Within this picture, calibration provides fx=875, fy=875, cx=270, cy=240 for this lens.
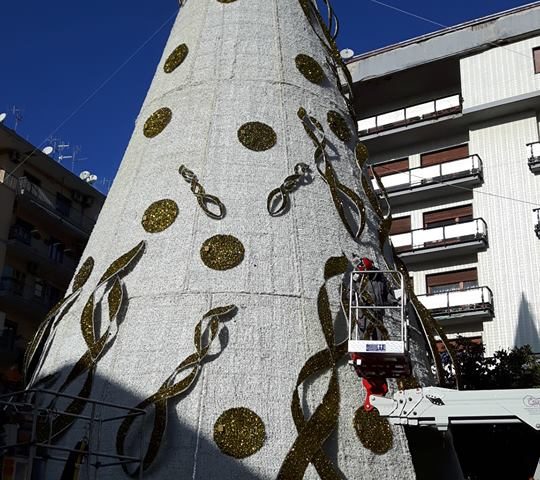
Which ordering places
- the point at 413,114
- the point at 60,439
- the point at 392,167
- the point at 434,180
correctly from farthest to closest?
the point at 392,167
the point at 413,114
the point at 434,180
the point at 60,439

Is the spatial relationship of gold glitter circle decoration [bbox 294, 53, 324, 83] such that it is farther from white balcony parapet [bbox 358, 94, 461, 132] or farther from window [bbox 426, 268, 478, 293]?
white balcony parapet [bbox 358, 94, 461, 132]

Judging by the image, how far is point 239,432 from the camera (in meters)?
10.2

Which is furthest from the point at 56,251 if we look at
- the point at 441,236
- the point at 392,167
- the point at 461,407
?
the point at 461,407

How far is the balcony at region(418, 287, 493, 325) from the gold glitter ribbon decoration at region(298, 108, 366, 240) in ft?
34.3

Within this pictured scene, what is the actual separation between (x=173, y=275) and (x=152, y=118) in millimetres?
3498

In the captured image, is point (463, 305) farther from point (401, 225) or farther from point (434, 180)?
point (434, 180)

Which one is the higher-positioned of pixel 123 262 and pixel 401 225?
pixel 401 225

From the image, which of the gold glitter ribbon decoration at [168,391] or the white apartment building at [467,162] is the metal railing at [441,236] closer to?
the white apartment building at [467,162]

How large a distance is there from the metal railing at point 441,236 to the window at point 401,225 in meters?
0.58

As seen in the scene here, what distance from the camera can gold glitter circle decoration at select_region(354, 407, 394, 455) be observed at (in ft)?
34.8

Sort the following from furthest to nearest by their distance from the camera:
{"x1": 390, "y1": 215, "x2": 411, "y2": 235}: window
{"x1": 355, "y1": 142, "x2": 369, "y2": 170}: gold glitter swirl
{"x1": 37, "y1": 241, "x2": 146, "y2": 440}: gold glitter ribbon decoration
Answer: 1. {"x1": 390, "y1": 215, "x2": 411, "y2": 235}: window
2. {"x1": 355, "y1": 142, "x2": 369, "y2": 170}: gold glitter swirl
3. {"x1": 37, "y1": 241, "x2": 146, "y2": 440}: gold glitter ribbon decoration

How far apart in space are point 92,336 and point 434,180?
1572cm

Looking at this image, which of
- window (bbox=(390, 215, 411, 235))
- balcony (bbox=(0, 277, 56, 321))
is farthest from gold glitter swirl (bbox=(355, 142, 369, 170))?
balcony (bbox=(0, 277, 56, 321))

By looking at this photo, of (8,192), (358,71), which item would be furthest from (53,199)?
(358,71)
